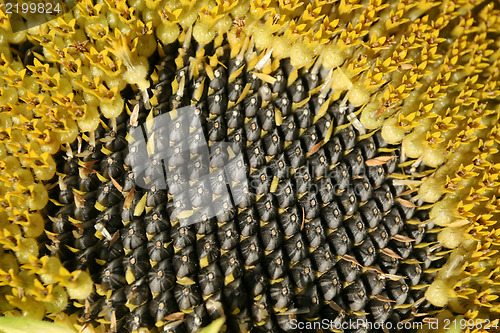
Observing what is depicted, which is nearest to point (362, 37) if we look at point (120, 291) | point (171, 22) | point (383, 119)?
point (383, 119)

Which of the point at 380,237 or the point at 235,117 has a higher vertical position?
the point at 235,117

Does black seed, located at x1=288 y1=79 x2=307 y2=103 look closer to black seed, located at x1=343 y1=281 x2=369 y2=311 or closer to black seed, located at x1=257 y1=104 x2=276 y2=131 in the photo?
black seed, located at x1=257 y1=104 x2=276 y2=131

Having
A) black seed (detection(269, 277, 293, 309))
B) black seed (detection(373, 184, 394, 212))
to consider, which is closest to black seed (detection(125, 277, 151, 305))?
black seed (detection(269, 277, 293, 309))

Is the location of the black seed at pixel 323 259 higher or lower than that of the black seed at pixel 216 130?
lower

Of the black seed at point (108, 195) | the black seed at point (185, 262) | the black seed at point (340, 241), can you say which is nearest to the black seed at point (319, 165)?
the black seed at point (340, 241)

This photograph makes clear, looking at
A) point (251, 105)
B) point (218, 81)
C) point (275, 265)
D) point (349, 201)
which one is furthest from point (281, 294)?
point (218, 81)

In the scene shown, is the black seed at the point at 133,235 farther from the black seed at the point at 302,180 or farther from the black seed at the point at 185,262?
the black seed at the point at 302,180

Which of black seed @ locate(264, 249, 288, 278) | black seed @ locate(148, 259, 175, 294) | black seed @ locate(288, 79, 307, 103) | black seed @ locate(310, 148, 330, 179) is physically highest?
black seed @ locate(288, 79, 307, 103)

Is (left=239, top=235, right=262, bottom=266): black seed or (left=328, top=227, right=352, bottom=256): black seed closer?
(left=239, top=235, right=262, bottom=266): black seed

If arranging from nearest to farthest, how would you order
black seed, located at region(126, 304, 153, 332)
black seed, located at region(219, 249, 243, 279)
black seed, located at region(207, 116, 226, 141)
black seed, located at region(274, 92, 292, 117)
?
black seed, located at region(126, 304, 153, 332)
black seed, located at region(219, 249, 243, 279)
black seed, located at region(207, 116, 226, 141)
black seed, located at region(274, 92, 292, 117)

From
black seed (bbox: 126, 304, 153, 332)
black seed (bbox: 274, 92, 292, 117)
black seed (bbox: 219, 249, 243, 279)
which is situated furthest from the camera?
black seed (bbox: 274, 92, 292, 117)

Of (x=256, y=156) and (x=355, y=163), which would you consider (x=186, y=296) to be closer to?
(x=256, y=156)
